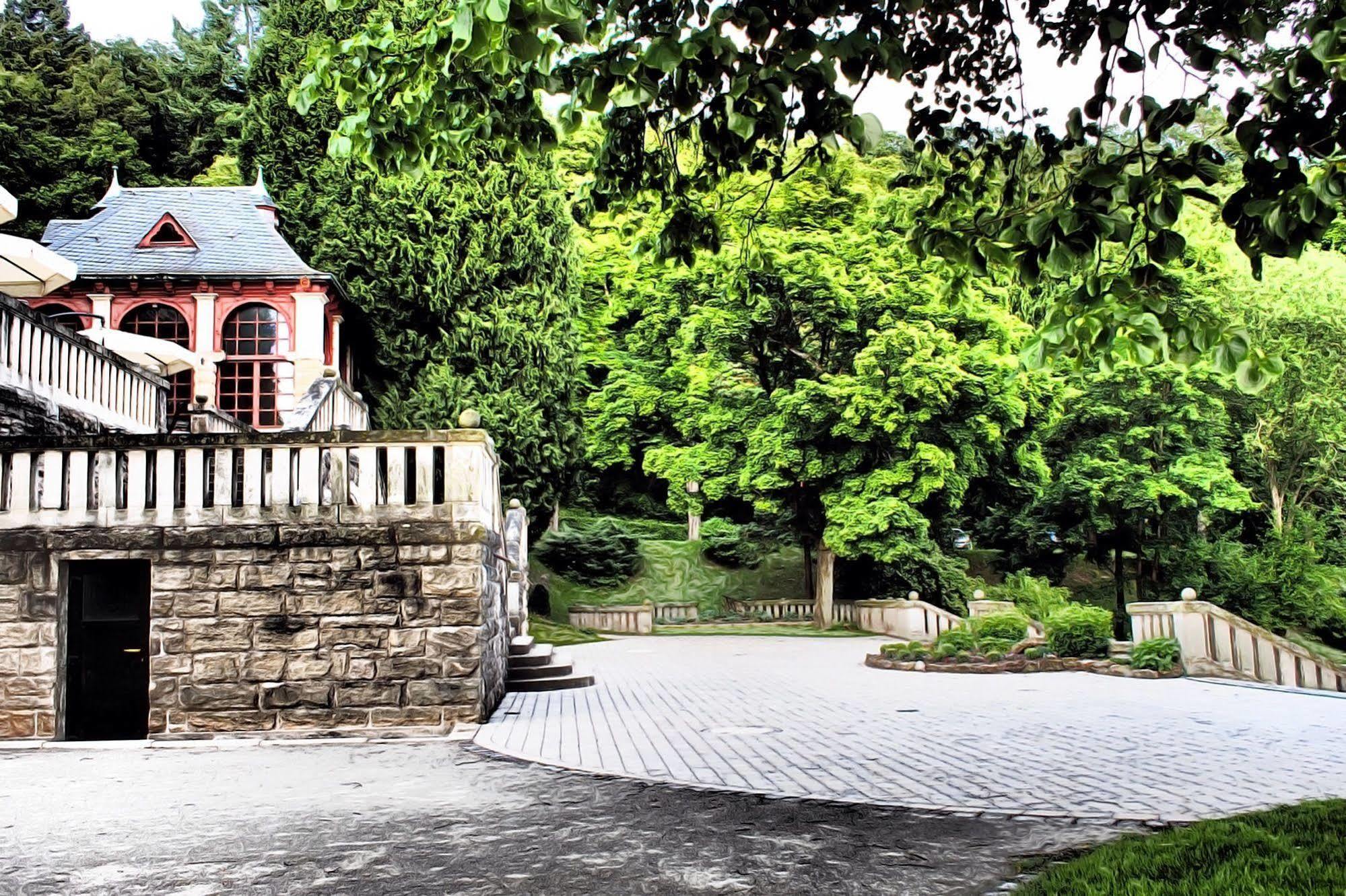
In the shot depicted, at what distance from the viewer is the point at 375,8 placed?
77.4 ft

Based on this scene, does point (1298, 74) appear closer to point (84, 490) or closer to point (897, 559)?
point (84, 490)

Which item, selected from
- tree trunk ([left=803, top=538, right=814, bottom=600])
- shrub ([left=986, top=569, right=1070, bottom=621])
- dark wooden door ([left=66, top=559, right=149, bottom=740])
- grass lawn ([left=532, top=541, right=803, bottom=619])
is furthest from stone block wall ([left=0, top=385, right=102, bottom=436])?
tree trunk ([left=803, top=538, right=814, bottom=600])

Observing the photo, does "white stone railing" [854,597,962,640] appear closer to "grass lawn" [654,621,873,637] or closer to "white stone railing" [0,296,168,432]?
"grass lawn" [654,621,873,637]

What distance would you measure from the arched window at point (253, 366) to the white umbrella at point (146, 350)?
387 cm

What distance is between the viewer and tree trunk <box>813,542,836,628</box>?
2847cm

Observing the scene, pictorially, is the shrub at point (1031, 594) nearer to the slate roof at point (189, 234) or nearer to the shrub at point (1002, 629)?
the shrub at point (1002, 629)

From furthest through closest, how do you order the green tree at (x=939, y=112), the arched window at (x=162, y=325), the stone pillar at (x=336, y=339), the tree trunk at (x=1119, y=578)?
the tree trunk at (x=1119, y=578) < the stone pillar at (x=336, y=339) < the arched window at (x=162, y=325) < the green tree at (x=939, y=112)

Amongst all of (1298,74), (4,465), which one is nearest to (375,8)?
(4,465)

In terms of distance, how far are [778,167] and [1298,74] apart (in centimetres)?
253

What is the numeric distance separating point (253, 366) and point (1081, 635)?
16.0 metres

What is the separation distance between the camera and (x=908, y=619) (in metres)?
25.9

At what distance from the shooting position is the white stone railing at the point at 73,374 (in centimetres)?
1136

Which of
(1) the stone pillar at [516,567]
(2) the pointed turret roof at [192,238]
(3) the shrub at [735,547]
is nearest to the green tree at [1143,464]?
(3) the shrub at [735,547]

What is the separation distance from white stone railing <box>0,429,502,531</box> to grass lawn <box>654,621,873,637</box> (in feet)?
61.0
